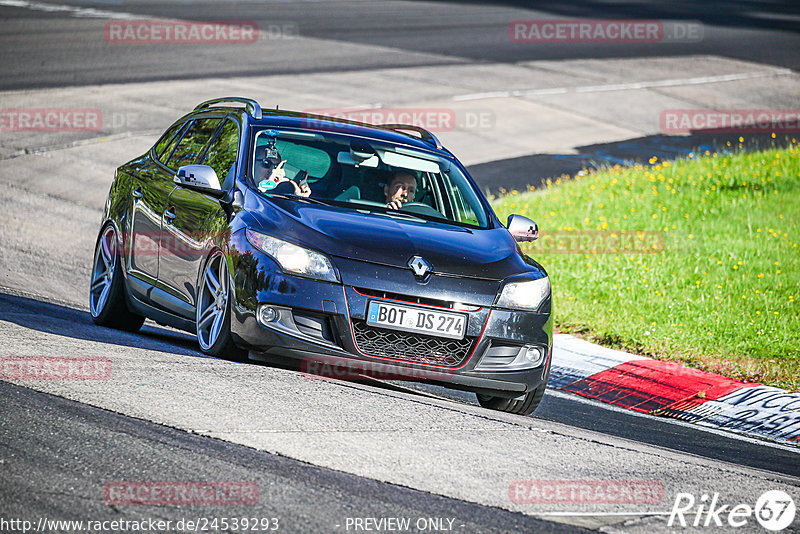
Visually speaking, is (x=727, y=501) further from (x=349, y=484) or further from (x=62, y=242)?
(x=62, y=242)

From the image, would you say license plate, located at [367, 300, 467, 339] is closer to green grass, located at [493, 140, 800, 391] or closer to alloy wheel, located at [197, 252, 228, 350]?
alloy wheel, located at [197, 252, 228, 350]

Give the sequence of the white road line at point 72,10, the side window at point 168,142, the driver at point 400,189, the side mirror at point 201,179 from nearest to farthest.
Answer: the side mirror at point 201,179 → the driver at point 400,189 → the side window at point 168,142 → the white road line at point 72,10

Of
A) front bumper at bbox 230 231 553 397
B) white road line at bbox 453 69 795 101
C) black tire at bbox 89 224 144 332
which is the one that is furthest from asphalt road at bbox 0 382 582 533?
white road line at bbox 453 69 795 101

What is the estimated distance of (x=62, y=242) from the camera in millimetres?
12461

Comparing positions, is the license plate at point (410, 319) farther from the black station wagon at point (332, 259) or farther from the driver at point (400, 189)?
the driver at point (400, 189)

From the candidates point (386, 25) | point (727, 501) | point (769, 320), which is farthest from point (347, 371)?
point (386, 25)

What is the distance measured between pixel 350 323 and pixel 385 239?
2.05ft

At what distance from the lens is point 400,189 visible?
7879 mm

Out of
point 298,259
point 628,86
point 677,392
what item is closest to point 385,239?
point 298,259

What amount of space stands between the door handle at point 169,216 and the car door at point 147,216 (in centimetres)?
9

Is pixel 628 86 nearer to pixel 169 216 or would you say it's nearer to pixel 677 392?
pixel 677 392

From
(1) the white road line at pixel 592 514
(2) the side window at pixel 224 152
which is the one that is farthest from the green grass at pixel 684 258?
(1) the white road line at pixel 592 514

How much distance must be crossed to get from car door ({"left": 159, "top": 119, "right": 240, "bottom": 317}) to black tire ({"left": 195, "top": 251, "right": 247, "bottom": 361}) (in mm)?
107

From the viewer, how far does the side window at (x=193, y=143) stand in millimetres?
8398
